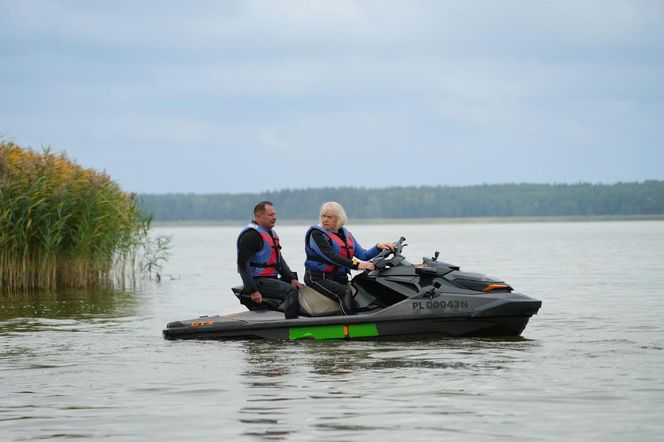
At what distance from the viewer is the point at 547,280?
77.2 feet

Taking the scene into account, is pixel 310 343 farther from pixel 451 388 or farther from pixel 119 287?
pixel 119 287

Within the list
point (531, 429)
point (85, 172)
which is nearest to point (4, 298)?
point (85, 172)

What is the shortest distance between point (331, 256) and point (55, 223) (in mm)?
8496

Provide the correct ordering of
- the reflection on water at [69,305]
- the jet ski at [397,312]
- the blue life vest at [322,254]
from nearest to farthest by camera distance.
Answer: the jet ski at [397,312]
the blue life vest at [322,254]
the reflection on water at [69,305]

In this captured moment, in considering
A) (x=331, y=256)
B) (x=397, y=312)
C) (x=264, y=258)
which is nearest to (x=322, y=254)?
(x=331, y=256)

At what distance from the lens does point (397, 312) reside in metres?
11.0

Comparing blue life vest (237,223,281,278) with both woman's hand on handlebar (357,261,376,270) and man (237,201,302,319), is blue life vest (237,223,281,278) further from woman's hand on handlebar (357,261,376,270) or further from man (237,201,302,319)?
woman's hand on handlebar (357,261,376,270)

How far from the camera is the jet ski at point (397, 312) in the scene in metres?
11.0

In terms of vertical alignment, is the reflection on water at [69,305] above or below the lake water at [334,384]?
above

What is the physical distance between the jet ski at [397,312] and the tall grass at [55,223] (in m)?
7.55

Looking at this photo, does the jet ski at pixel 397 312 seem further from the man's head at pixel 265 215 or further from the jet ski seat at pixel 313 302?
the man's head at pixel 265 215

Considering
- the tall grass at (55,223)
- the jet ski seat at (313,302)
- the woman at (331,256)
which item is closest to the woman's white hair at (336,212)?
the woman at (331,256)

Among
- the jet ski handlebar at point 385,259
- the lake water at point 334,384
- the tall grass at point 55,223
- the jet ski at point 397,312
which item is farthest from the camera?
the tall grass at point 55,223

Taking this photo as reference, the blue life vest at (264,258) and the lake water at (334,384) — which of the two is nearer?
the lake water at (334,384)
